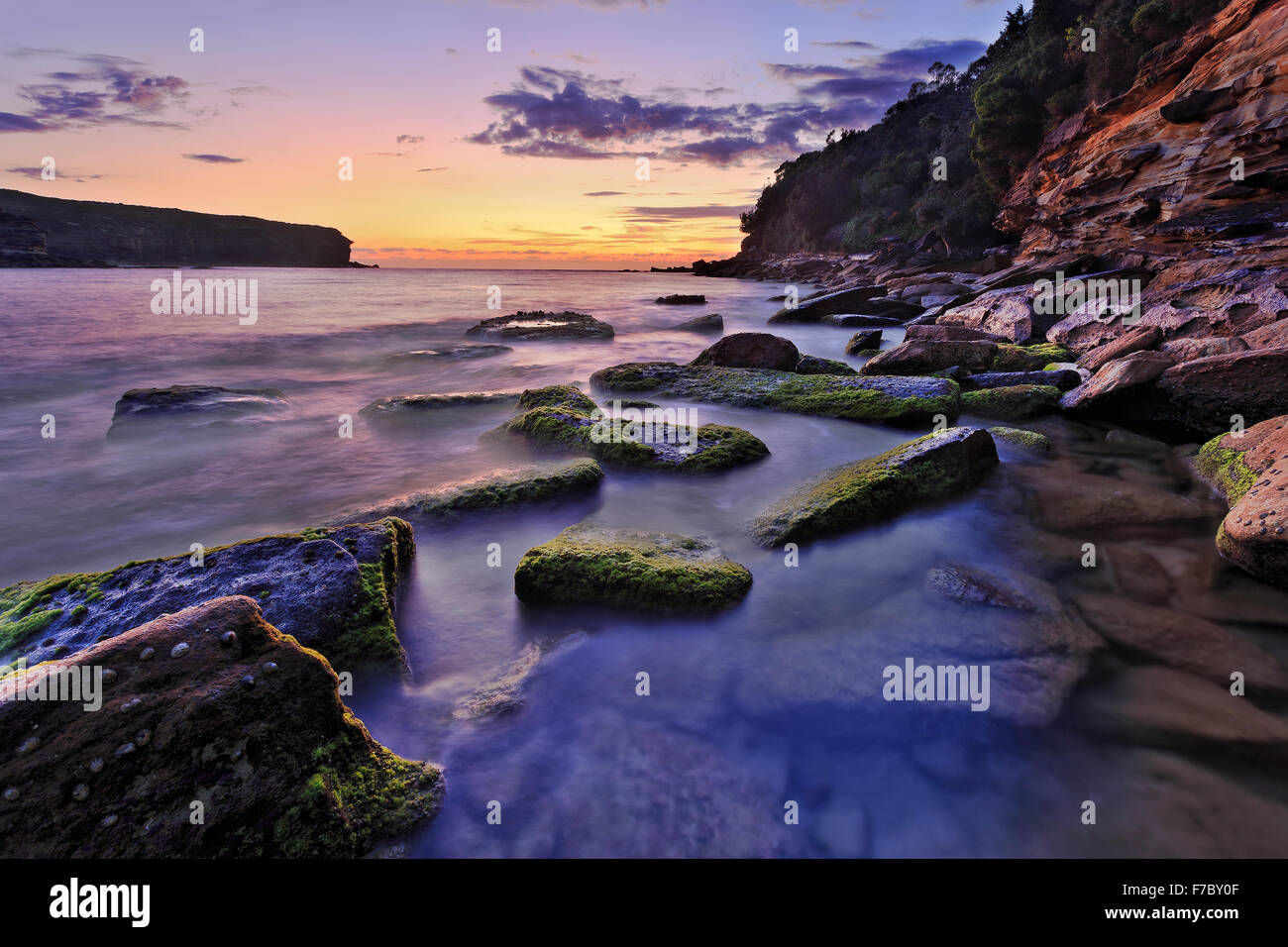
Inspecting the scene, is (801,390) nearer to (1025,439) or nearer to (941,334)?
(1025,439)

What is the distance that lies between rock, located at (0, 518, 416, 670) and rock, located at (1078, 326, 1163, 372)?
11.3 meters

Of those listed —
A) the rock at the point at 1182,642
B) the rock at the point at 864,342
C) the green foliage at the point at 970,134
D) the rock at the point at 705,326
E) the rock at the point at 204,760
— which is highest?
the green foliage at the point at 970,134

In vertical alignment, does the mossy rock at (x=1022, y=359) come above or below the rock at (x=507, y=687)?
above

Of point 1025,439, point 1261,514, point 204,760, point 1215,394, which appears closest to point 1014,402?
point 1025,439

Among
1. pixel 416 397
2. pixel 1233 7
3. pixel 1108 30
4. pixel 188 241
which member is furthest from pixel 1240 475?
pixel 188 241

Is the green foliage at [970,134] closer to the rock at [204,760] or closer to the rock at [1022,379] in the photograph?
the rock at [1022,379]

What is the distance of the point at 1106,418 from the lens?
8.58 m

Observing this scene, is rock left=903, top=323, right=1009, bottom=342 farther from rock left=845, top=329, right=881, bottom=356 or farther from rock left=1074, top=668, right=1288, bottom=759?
rock left=1074, top=668, right=1288, bottom=759

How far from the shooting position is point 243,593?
3.54 m

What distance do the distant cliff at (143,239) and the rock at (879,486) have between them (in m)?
120

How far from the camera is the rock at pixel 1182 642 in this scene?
3627mm

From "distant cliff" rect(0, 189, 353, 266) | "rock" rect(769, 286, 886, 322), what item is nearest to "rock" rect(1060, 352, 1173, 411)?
"rock" rect(769, 286, 886, 322)
